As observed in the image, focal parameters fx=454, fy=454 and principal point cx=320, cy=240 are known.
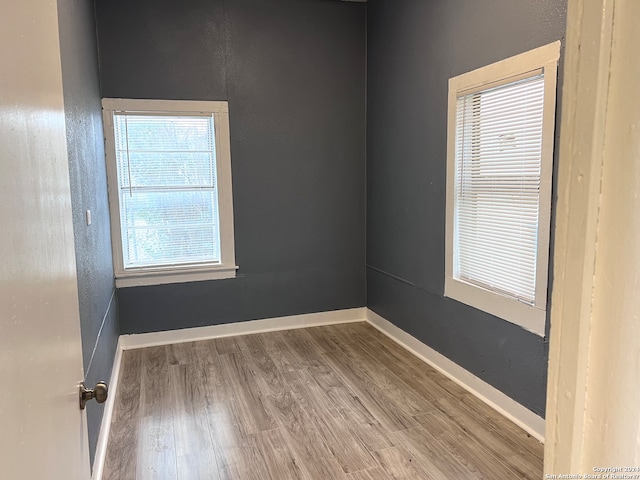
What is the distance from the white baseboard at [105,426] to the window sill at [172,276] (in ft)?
2.00

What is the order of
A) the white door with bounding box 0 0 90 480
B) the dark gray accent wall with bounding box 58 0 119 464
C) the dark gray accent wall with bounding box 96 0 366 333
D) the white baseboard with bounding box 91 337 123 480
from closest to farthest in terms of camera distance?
the white door with bounding box 0 0 90 480, the dark gray accent wall with bounding box 58 0 119 464, the white baseboard with bounding box 91 337 123 480, the dark gray accent wall with bounding box 96 0 366 333

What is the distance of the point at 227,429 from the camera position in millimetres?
2543

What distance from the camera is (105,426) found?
8.08 ft

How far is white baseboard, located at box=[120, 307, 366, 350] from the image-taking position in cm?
382

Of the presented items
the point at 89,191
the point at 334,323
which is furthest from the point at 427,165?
the point at 89,191

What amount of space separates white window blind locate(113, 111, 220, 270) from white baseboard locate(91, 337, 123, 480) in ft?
3.00

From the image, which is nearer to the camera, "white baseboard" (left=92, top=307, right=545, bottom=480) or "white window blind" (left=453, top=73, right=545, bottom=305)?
"white window blind" (left=453, top=73, right=545, bottom=305)

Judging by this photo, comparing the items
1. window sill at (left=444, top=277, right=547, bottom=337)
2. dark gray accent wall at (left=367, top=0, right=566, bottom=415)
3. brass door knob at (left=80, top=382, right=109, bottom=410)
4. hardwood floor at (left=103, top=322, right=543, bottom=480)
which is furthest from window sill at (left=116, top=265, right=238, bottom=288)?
brass door knob at (left=80, top=382, right=109, bottom=410)

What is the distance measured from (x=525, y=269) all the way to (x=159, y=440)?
7.16 feet

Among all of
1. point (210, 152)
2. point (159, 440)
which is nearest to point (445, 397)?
point (159, 440)

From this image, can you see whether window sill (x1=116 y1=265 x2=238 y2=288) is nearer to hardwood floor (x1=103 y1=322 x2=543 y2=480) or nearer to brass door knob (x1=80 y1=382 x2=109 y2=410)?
hardwood floor (x1=103 y1=322 x2=543 y2=480)

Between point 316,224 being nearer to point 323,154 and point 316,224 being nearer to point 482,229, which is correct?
point 323,154

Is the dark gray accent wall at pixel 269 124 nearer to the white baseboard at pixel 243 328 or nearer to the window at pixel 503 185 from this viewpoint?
the white baseboard at pixel 243 328

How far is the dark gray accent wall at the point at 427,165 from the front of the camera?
2.46 meters
